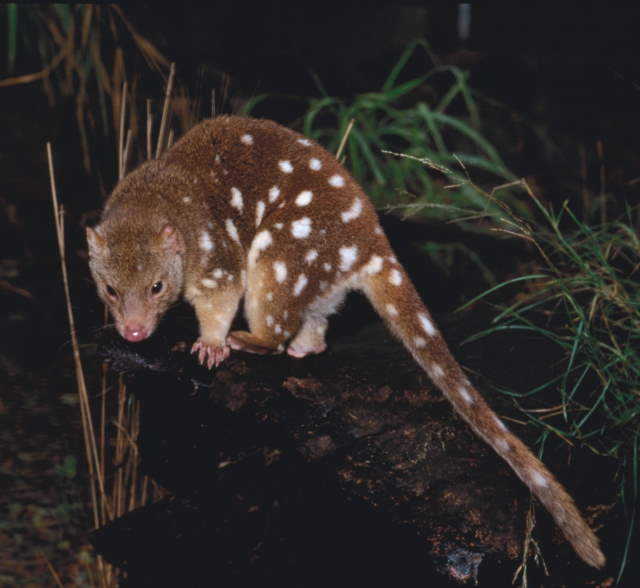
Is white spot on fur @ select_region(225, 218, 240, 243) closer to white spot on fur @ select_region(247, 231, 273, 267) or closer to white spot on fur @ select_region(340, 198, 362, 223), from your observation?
white spot on fur @ select_region(247, 231, 273, 267)

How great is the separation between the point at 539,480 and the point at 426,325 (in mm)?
680

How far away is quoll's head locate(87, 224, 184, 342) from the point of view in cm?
284

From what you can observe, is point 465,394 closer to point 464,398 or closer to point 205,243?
point 464,398

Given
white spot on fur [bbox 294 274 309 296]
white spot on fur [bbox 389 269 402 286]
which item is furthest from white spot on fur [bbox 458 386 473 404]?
white spot on fur [bbox 294 274 309 296]

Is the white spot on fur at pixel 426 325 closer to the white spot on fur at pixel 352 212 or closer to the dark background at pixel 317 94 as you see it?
the white spot on fur at pixel 352 212

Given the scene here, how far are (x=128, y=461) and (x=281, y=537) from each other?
1.10m

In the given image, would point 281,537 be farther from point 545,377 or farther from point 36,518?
point 36,518

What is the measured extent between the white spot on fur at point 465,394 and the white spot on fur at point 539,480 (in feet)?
1.02

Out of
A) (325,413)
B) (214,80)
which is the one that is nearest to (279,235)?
(325,413)

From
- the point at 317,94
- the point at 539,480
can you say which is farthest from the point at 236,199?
the point at 317,94

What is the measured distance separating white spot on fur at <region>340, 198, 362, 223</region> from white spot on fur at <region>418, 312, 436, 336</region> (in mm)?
455

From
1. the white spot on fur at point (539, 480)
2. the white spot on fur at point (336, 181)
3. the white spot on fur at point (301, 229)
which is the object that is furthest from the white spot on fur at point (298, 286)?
the white spot on fur at point (539, 480)

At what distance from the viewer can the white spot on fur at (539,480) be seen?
234cm

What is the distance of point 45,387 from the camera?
4.04 metres
